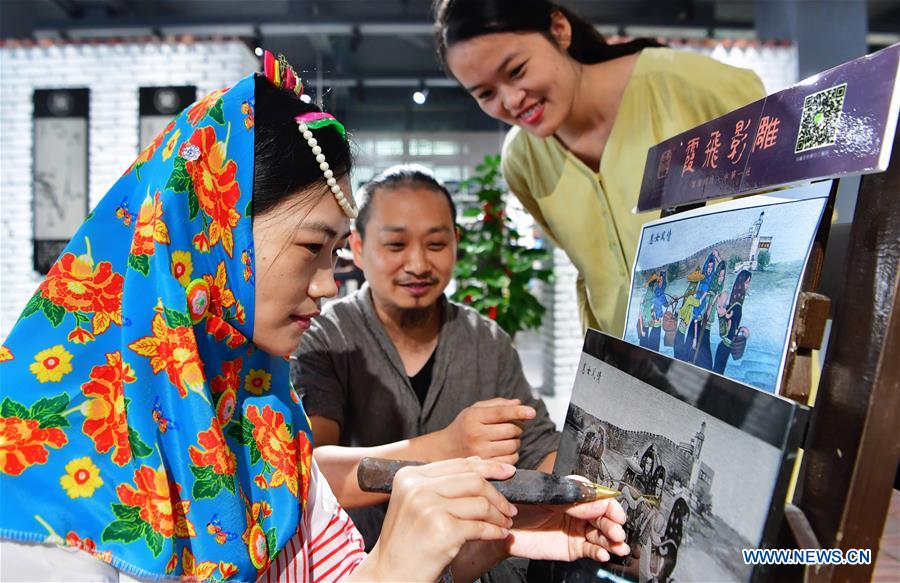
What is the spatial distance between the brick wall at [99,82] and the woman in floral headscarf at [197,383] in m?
3.59

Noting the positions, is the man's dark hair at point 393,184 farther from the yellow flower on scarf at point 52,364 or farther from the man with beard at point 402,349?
the yellow flower on scarf at point 52,364

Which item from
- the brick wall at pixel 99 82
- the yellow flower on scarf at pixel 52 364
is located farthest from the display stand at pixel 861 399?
the brick wall at pixel 99 82

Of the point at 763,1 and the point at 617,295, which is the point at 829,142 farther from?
the point at 763,1

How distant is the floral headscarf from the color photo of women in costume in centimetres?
49

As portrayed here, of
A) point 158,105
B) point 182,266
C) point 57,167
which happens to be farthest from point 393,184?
point 57,167

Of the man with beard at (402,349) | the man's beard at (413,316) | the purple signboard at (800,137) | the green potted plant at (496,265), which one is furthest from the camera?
the green potted plant at (496,265)

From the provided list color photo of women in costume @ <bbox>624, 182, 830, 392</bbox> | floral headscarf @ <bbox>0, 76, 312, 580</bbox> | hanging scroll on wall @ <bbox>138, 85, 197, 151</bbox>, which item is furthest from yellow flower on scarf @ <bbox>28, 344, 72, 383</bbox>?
hanging scroll on wall @ <bbox>138, 85, 197, 151</bbox>

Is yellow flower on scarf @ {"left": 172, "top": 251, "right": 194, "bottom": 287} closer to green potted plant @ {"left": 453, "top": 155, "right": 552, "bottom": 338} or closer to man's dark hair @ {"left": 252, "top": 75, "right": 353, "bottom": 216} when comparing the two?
man's dark hair @ {"left": 252, "top": 75, "right": 353, "bottom": 216}

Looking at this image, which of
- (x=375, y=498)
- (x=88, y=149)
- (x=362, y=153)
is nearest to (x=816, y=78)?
(x=362, y=153)

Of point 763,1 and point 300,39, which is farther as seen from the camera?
point 300,39

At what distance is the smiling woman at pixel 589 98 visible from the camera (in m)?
1.17

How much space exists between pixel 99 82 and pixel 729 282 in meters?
4.45

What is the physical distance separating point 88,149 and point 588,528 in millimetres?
4345

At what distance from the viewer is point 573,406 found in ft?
2.46
